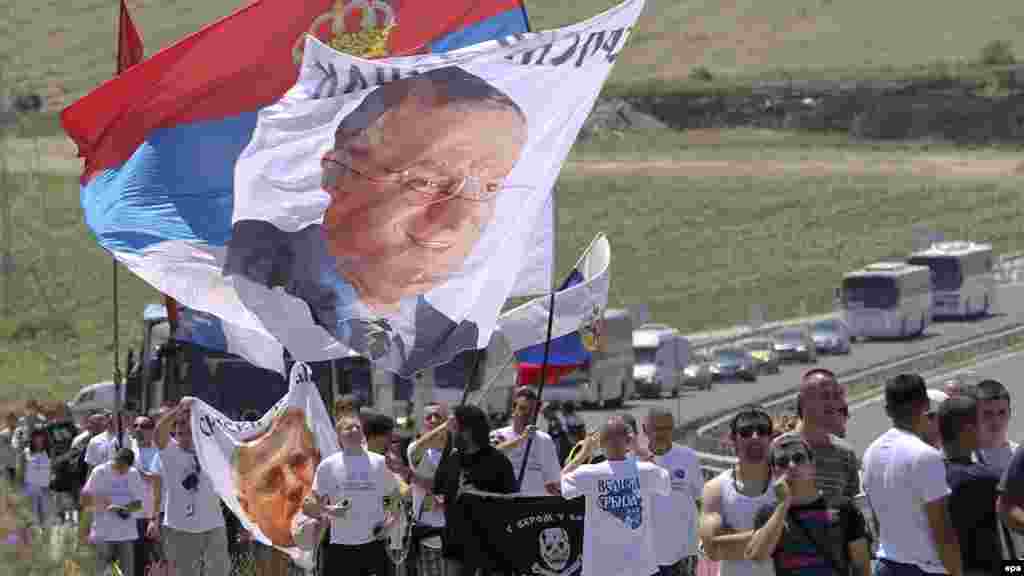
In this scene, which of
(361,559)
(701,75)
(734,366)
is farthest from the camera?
(701,75)

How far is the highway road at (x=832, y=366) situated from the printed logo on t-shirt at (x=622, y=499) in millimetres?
28755

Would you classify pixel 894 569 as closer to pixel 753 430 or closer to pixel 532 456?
pixel 753 430

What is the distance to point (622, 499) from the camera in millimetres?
11648

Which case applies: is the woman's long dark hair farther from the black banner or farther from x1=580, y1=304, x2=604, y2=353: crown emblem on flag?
x1=580, y1=304, x2=604, y2=353: crown emblem on flag

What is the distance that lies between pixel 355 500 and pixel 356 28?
236 inches

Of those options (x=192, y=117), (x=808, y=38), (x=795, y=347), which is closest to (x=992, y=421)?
(x=192, y=117)

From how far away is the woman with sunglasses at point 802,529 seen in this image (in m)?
8.73

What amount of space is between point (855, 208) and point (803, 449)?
87.6 meters

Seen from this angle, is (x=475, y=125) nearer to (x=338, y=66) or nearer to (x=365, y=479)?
(x=338, y=66)

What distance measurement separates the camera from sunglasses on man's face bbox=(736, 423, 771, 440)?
9.27 metres

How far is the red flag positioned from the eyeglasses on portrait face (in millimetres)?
6173

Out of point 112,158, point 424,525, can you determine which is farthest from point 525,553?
point 112,158

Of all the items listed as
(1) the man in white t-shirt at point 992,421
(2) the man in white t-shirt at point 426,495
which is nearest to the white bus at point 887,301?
(2) the man in white t-shirt at point 426,495

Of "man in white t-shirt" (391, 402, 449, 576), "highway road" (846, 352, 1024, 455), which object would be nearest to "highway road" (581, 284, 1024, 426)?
"highway road" (846, 352, 1024, 455)
